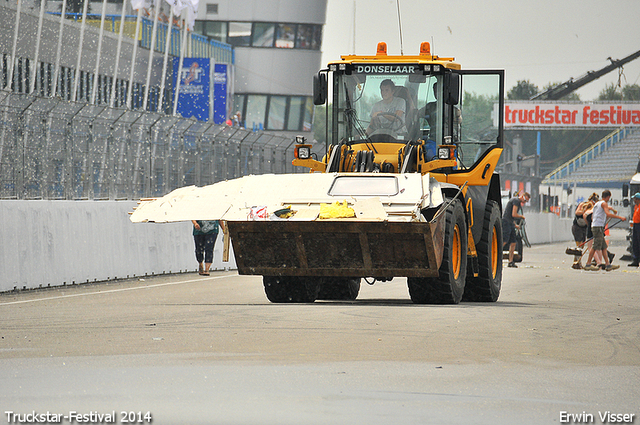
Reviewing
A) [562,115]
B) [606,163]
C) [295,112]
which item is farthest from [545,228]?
[606,163]

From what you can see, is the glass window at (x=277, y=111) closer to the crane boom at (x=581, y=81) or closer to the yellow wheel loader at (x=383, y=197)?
the crane boom at (x=581, y=81)

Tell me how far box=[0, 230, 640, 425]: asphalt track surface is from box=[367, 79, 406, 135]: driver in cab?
2264mm

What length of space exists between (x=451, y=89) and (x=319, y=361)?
685 centimetres

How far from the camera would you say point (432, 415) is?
6.45 metres

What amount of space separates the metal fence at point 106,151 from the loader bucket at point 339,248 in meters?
6.53

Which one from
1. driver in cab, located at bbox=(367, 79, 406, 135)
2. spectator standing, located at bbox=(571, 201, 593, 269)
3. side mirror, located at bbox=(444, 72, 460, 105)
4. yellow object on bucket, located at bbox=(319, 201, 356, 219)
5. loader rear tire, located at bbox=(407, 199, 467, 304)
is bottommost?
loader rear tire, located at bbox=(407, 199, 467, 304)

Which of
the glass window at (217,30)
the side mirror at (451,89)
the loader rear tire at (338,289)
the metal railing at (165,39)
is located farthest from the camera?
the glass window at (217,30)

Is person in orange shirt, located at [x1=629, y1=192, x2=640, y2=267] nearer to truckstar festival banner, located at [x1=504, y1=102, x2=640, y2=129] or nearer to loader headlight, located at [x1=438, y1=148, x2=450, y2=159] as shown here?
loader headlight, located at [x1=438, y1=148, x2=450, y2=159]

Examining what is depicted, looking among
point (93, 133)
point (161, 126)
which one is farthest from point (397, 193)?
point (161, 126)

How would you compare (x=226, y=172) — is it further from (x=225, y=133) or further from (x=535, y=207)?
(x=535, y=207)

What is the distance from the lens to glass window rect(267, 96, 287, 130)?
59.9 meters

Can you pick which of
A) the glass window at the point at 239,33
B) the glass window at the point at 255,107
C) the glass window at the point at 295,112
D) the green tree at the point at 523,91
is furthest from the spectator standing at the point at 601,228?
the green tree at the point at 523,91

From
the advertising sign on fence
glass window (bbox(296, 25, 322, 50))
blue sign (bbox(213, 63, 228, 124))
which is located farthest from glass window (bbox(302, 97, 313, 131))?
the advertising sign on fence

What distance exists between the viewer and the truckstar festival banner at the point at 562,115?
243ft
